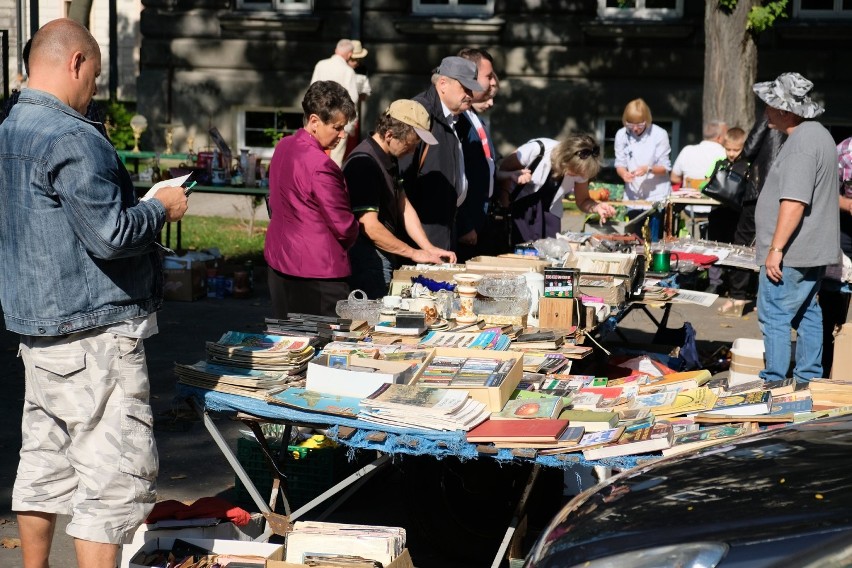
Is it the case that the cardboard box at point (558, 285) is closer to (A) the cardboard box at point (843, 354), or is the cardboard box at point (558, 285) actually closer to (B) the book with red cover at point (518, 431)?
(B) the book with red cover at point (518, 431)

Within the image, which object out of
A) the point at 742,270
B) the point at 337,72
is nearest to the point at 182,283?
the point at 337,72

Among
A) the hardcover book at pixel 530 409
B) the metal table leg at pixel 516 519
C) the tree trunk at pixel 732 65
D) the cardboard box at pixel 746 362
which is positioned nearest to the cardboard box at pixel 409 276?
the hardcover book at pixel 530 409

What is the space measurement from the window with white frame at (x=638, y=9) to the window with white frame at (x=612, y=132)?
4.85 ft

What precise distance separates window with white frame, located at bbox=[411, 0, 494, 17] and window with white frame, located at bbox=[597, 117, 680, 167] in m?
2.36

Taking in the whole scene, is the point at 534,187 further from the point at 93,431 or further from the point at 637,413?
the point at 93,431

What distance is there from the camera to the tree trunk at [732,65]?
1345 centimetres

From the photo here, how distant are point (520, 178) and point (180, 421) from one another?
3137 mm

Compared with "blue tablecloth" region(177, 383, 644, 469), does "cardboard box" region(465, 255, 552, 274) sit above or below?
above

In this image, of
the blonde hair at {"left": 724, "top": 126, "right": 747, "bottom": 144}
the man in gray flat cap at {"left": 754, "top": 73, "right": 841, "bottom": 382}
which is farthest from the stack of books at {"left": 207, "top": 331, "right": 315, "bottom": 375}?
the blonde hair at {"left": 724, "top": 126, "right": 747, "bottom": 144}

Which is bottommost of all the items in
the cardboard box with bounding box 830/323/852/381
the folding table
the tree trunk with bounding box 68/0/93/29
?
the cardboard box with bounding box 830/323/852/381

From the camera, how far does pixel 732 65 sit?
13516mm

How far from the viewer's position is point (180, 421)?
706 cm

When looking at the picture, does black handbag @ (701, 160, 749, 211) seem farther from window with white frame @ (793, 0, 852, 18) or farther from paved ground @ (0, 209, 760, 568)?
window with white frame @ (793, 0, 852, 18)

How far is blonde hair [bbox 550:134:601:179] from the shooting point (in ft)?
27.3
